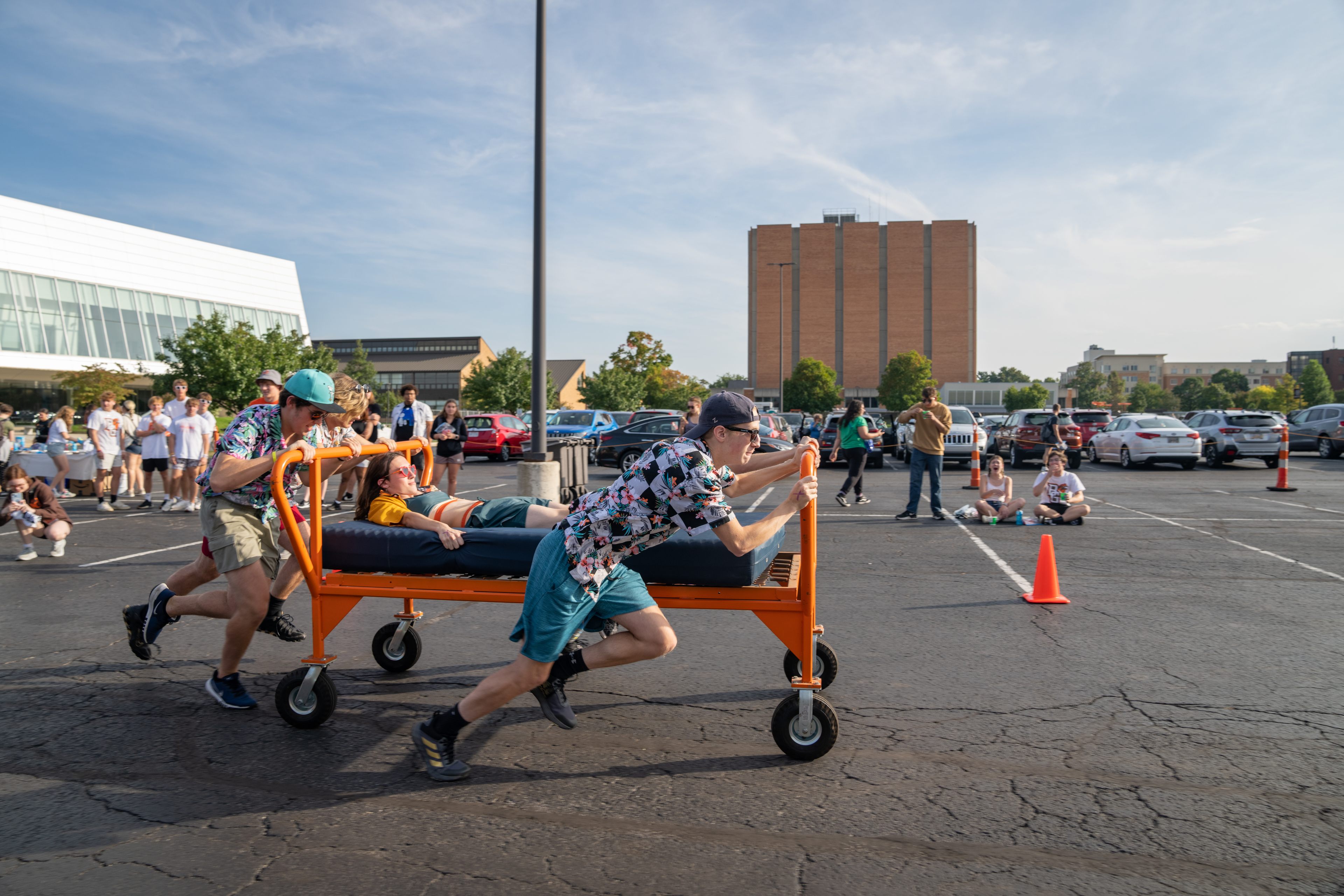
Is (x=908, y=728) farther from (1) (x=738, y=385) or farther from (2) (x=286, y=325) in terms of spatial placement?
(1) (x=738, y=385)

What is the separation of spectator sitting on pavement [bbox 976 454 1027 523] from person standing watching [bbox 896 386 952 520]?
0.63 meters

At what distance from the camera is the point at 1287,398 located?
88.2 metres

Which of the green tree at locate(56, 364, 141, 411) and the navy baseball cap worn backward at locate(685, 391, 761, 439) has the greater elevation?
the green tree at locate(56, 364, 141, 411)

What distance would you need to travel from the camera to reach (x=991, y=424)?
38.1 meters

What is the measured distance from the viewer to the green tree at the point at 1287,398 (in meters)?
87.6

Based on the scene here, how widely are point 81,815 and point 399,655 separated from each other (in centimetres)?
199

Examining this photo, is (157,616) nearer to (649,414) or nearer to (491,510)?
(491,510)

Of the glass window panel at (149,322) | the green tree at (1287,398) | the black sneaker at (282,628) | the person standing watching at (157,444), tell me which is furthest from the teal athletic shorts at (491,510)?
the green tree at (1287,398)

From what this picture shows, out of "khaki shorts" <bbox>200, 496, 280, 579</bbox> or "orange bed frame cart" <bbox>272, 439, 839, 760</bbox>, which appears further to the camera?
"khaki shorts" <bbox>200, 496, 280, 579</bbox>

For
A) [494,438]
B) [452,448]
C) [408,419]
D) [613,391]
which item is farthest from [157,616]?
[613,391]

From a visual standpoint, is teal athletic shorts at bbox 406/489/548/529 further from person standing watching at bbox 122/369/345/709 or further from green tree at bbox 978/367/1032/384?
green tree at bbox 978/367/1032/384

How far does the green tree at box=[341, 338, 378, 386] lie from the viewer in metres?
75.1

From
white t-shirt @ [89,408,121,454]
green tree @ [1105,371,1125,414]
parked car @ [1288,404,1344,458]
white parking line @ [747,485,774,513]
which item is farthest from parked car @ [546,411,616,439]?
green tree @ [1105,371,1125,414]

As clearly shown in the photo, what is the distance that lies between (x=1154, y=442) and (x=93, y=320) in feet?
180
